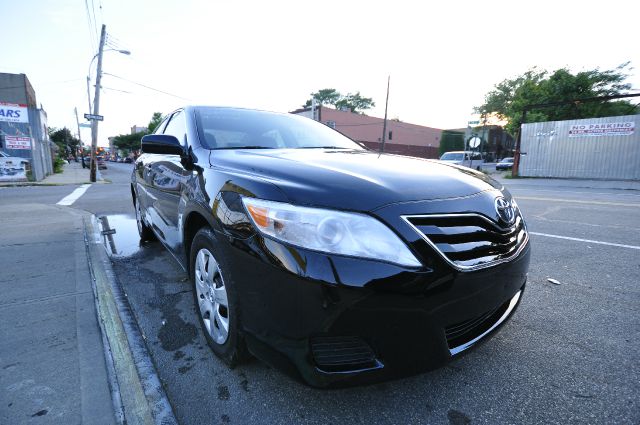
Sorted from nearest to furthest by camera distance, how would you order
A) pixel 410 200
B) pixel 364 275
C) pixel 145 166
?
pixel 364 275
pixel 410 200
pixel 145 166

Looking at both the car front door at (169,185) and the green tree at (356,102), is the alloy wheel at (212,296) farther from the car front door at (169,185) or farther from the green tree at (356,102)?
the green tree at (356,102)

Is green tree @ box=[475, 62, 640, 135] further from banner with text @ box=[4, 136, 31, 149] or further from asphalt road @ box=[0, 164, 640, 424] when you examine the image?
banner with text @ box=[4, 136, 31, 149]

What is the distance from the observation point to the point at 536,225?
541 cm

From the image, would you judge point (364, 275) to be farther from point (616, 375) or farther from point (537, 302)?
point (537, 302)

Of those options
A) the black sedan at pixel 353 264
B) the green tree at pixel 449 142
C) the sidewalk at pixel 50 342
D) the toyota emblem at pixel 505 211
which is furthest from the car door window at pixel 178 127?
the green tree at pixel 449 142

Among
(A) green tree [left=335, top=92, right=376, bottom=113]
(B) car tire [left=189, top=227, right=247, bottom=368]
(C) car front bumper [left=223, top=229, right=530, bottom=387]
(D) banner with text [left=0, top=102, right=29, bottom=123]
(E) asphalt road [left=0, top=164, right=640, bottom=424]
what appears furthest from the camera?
(A) green tree [left=335, top=92, right=376, bottom=113]

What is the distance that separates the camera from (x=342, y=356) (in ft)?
4.48

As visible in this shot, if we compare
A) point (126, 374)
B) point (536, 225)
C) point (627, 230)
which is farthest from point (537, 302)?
point (627, 230)

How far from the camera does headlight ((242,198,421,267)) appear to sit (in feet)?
4.45

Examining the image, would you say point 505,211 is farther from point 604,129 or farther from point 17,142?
point 17,142

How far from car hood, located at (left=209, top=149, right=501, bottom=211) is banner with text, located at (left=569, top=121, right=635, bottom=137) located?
1929 cm

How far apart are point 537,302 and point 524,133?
787 inches

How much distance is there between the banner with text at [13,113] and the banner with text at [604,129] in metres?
26.7

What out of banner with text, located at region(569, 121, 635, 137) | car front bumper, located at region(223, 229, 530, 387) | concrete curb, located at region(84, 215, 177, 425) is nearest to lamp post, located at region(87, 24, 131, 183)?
concrete curb, located at region(84, 215, 177, 425)
